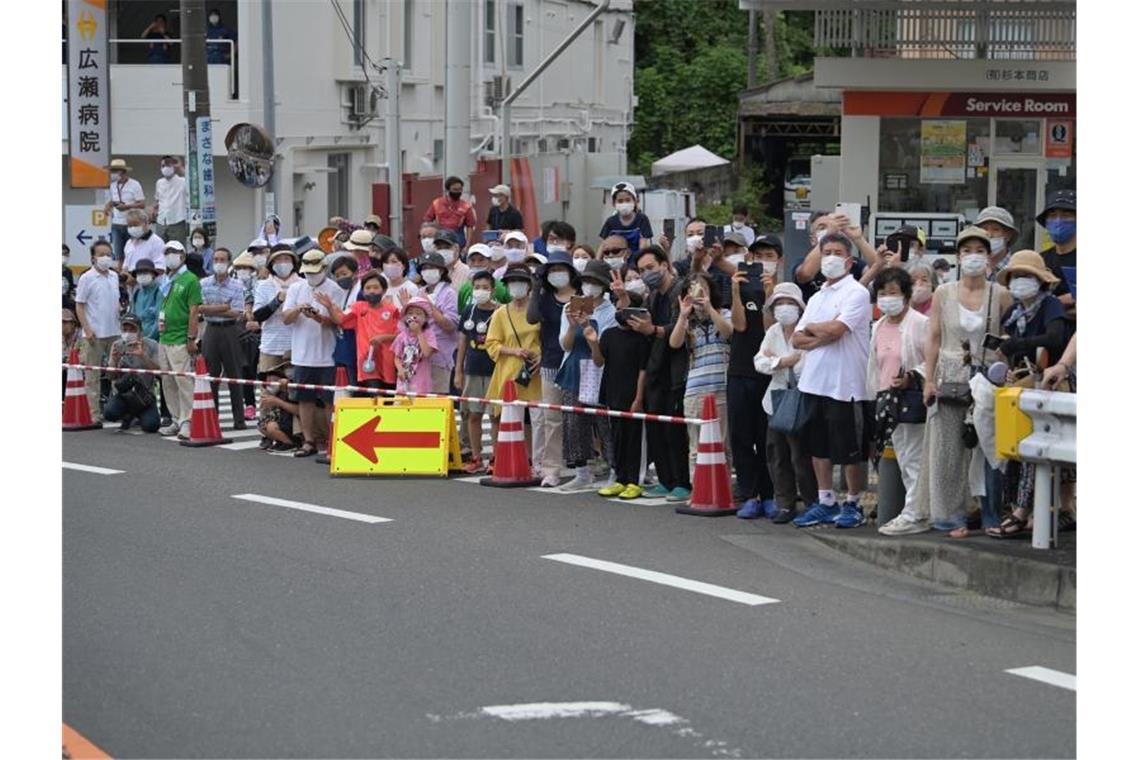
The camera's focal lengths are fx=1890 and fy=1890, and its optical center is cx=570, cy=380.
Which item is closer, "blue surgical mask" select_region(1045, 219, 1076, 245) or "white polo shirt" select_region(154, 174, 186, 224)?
"blue surgical mask" select_region(1045, 219, 1076, 245)

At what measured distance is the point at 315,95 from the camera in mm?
35062

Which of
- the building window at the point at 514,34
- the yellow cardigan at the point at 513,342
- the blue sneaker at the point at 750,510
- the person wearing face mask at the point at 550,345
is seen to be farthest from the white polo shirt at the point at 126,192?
the blue sneaker at the point at 750,510

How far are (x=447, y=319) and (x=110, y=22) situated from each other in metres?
20.6

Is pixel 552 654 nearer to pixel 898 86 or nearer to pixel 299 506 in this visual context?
pixel 299 506

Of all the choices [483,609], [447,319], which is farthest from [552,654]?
[447,319]

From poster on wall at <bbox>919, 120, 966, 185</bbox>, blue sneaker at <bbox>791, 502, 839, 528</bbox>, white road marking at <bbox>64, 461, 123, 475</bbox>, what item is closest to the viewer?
blue sneaker at <bbox>791, 502, 839, 528</bbox>

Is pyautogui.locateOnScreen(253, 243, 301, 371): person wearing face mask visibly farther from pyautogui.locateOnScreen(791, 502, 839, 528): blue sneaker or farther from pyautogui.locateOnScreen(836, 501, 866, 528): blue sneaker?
pyautogui.locateOnScreen(836, 501, 866, 528): blue sneaker

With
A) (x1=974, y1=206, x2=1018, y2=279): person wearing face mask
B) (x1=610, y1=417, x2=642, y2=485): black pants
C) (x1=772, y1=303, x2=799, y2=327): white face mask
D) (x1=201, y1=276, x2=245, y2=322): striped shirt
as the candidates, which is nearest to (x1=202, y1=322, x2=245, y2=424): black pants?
(x1=201, y1=276, x2=245, y2=322): striped shirt

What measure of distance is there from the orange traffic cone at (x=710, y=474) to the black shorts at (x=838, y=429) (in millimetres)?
781

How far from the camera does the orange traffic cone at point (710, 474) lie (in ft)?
45.3

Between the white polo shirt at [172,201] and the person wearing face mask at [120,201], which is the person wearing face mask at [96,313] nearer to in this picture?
the person wearing face mask at [120,201]

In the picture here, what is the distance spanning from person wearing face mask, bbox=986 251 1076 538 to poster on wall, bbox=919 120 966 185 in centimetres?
1456

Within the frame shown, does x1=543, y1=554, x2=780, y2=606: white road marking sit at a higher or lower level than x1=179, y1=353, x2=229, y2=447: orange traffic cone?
lower

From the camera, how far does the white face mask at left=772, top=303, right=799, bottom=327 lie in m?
13.4
